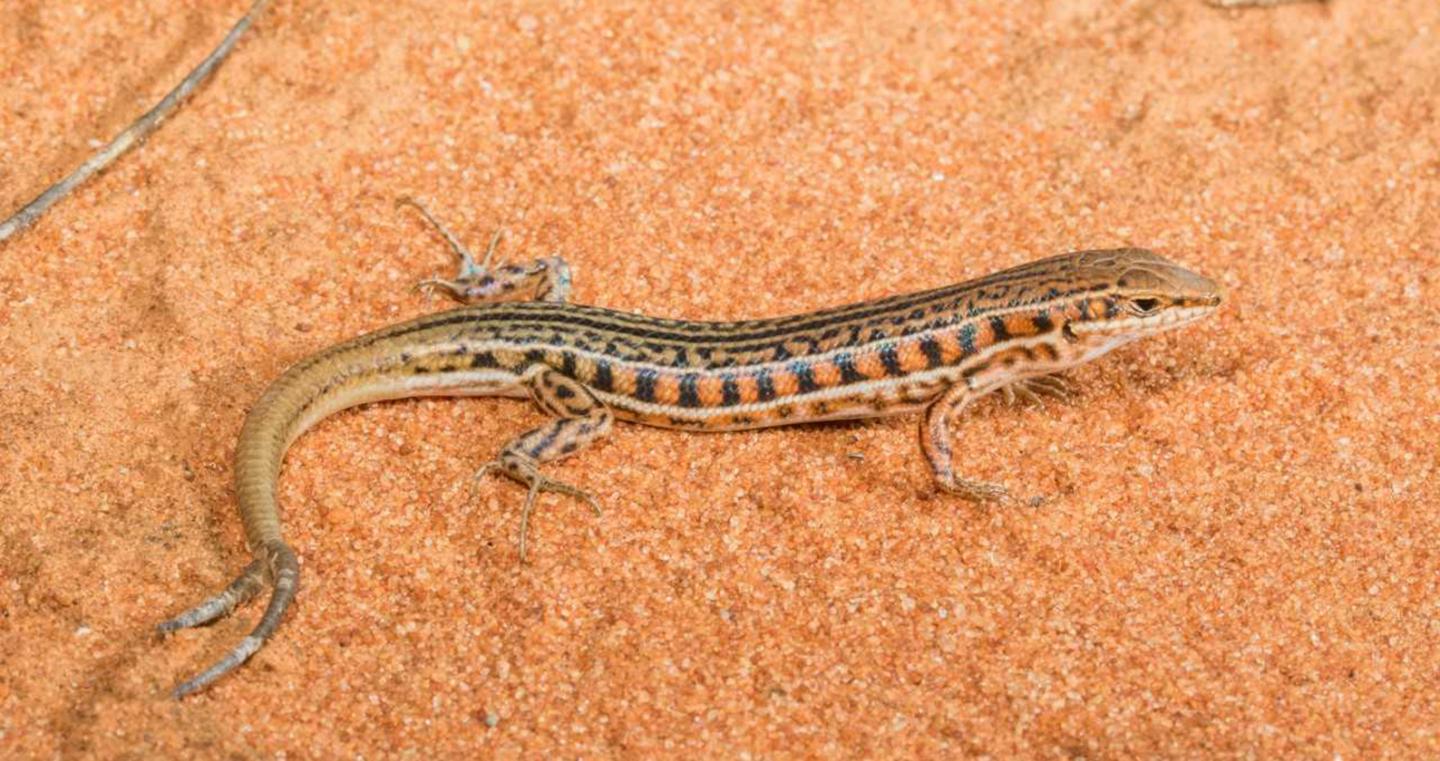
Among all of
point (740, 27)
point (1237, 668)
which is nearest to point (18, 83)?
point (740, 27)

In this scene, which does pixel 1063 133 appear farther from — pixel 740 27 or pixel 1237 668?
pixel 1237 668

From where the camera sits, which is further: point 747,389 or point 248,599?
point 747,389

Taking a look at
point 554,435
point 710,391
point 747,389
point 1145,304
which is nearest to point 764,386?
point 747,389

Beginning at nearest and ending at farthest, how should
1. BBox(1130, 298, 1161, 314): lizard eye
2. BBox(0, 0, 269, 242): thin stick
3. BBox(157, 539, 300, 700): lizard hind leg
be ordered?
BBox(157, 539, 300, 700): lizard hind leg < BBox(1130, 298, 1161, 314): lizard eye < BBox(0, 0, 269, 242): thin stick

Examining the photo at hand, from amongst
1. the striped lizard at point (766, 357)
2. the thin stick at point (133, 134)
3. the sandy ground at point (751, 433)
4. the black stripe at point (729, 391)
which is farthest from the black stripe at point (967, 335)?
the thin stick at point (133, 134)

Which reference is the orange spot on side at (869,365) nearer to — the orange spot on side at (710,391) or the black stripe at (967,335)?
the black stripe at (967,335)

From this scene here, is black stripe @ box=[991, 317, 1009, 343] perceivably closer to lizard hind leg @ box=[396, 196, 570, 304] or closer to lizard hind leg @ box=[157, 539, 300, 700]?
lizard hind leg @ box=[396, 196, 570, 304]

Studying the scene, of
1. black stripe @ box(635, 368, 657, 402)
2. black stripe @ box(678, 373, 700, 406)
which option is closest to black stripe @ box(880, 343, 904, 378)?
black stripe @ box(678, 373, 700, 406)

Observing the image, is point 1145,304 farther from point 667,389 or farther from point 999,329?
point 667,389
